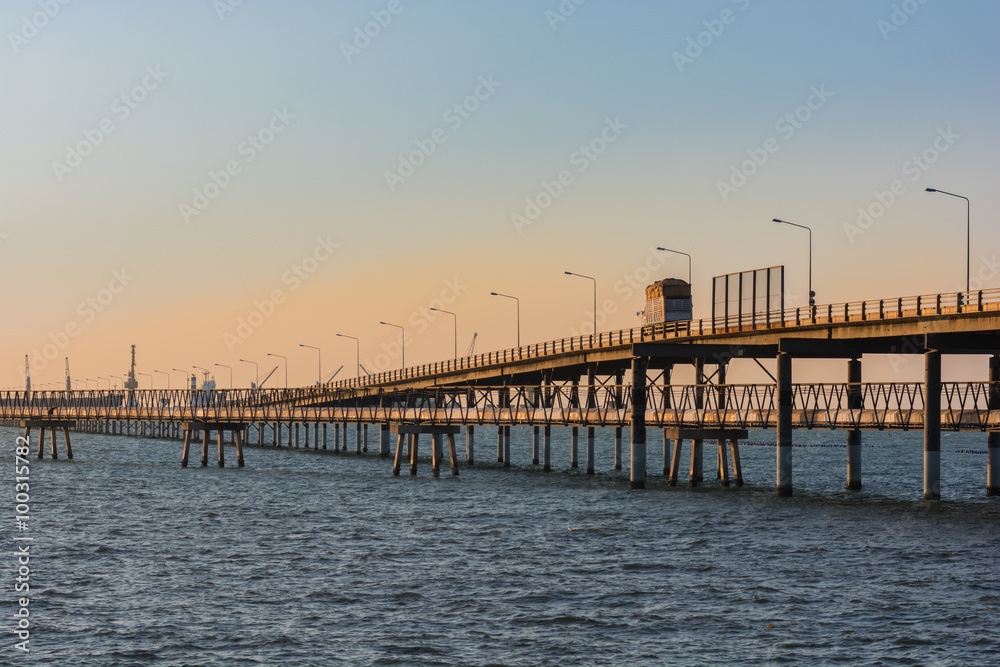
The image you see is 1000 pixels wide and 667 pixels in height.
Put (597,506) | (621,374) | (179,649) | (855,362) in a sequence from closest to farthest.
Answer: (179,649) → (597,506) → (855,362) → (621,374)

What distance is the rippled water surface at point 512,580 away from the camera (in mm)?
30375

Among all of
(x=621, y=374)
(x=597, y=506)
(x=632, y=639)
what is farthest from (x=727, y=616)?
(x=621, y=374)

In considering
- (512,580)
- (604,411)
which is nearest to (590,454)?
(604,411)

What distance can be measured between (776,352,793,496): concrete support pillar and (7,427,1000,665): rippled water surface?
2.36 metres

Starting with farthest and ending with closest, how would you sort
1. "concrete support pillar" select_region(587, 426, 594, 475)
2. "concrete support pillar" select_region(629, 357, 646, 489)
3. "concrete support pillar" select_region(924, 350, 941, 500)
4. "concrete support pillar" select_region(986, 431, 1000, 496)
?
1. "concrete support pillar" select_region(587, 426, 594, 475)
2. "concrete support pillar" select_region(629, 357, 646, 489)
3. "concrete support pillar" select_region(986, 431, 1000, 496)
4. "concrete support pillar" select_region(924, 350, 941, 500)

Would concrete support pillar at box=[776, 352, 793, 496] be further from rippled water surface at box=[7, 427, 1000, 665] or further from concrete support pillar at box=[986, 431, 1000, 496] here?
concrete support pillar at box=[986, 431, 1000, 496]

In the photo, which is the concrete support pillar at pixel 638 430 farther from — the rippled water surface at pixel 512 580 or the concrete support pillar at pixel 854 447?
the concrete support pillar at pixel 854 447

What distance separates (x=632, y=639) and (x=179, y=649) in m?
12.1

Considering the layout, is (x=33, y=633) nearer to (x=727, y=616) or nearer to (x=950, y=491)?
(x=727, y=616)

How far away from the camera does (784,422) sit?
69.2 m

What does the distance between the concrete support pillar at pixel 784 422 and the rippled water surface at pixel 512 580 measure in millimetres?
2357

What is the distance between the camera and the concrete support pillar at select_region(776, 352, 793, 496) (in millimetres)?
68938

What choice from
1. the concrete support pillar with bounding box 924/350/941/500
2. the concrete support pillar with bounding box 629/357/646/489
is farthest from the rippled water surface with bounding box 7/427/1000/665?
the concrete support pillar with bounding box 629/357/646/489

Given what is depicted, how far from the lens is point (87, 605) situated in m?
35.5
